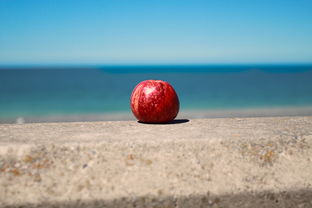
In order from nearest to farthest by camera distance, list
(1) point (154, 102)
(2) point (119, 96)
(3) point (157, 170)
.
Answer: (3) point (157, 170) < (1) point (154, 102) < (2) point (119, 96)

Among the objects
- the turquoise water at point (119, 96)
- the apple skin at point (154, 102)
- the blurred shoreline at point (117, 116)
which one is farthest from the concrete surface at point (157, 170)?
the turquoise water at point (119, 96)

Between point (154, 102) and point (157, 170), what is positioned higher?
point (154, 102)

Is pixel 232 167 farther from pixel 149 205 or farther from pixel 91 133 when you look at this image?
pixel 91 133

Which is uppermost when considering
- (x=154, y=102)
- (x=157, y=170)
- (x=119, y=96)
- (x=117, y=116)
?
(x=154, y=102)

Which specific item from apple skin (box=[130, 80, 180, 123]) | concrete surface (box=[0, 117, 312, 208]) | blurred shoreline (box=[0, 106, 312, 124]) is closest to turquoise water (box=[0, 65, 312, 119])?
blurred shoreline (box=[0, 106, 312, 124])

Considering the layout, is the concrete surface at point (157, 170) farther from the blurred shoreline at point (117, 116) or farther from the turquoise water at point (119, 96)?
the turquoise water at point (119, 96)

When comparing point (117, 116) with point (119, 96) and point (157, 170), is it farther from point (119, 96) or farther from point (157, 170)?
point (157, 170)

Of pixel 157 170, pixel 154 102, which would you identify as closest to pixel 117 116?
pixel 154 102
